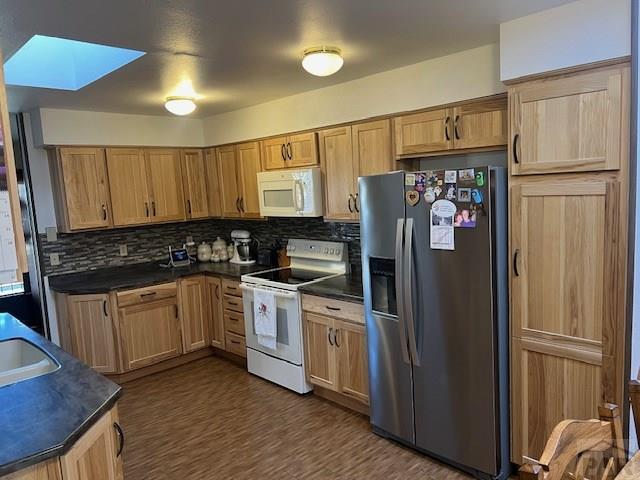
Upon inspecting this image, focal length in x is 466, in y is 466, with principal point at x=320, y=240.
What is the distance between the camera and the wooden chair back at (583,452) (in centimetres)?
106

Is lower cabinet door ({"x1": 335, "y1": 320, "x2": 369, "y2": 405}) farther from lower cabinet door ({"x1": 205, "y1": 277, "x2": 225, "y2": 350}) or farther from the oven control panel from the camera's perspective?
lower cabinet door ({"x1": 205, "y1": 277, "x2": 225, "y2": 350})

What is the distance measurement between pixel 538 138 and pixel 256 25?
145 cm

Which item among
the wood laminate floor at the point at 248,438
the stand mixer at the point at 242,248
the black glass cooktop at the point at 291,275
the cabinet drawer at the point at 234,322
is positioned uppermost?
the stand mixer at the point at 242,248

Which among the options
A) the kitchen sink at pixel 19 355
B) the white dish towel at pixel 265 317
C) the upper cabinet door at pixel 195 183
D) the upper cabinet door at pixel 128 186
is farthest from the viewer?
the upper cabinet door at pixel 195 183

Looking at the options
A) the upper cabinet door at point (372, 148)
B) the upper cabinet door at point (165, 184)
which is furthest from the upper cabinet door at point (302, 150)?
the upper cabinet door at point (165, 184)

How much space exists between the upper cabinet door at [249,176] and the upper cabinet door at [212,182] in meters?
0.40

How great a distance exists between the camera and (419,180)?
254 cm

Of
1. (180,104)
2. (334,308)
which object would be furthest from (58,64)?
(334,308)

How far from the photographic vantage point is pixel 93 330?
3916 mm

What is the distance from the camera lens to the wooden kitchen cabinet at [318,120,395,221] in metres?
3.25

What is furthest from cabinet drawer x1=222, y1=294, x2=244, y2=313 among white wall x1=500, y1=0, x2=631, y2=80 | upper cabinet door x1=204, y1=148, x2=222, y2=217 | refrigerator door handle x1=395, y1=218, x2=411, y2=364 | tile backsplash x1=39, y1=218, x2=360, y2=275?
white wall x1=500, y1=0, x2=631, y2=80

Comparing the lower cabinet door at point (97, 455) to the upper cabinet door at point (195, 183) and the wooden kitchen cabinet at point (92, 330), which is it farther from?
the upper cabinet door at point (195, 183)

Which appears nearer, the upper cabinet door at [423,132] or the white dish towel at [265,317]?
the upper cabinet door at [423,132]

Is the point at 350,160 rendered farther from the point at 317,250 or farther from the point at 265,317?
the point at 265,317
